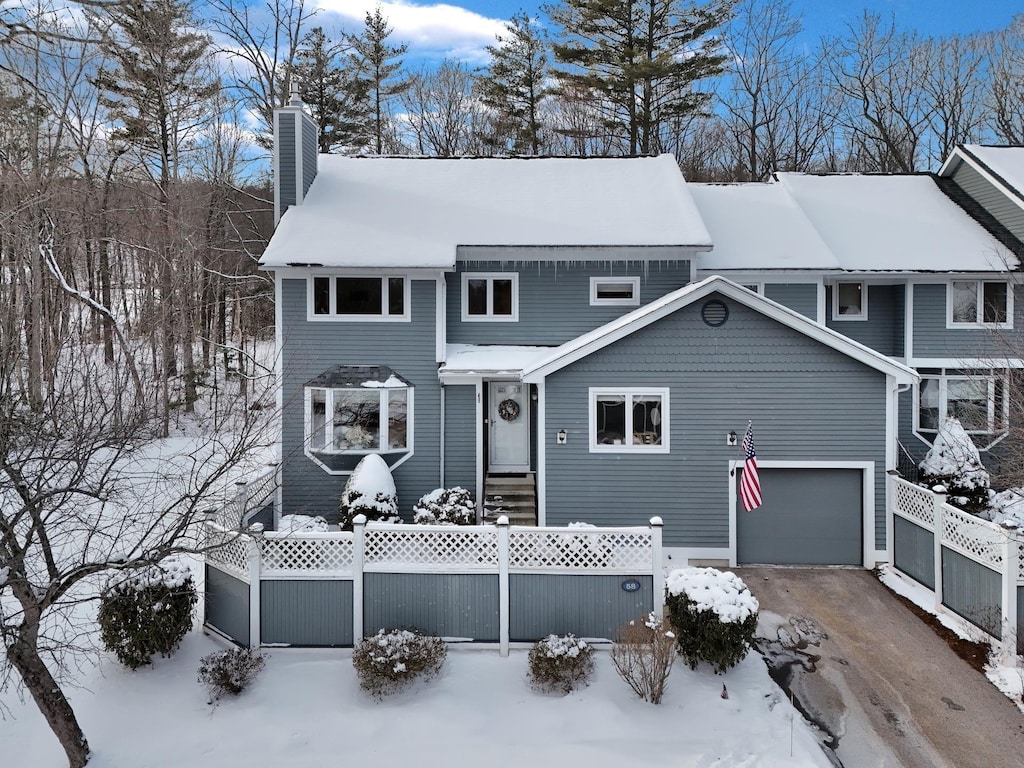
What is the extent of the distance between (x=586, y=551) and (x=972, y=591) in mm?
5822

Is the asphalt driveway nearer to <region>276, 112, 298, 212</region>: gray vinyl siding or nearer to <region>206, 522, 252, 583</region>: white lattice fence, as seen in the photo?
<region>206, 522, 252, 583</region>: white lattice fence

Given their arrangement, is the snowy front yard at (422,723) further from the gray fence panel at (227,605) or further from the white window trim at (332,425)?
the white window trim at (332,425)

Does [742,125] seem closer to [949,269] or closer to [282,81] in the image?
[949,269]

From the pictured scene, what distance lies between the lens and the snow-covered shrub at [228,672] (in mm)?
8258

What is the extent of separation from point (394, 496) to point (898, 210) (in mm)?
15167

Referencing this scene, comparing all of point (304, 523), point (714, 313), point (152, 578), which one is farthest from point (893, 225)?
point (152, 578)

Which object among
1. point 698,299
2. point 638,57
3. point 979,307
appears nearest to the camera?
point 698,299

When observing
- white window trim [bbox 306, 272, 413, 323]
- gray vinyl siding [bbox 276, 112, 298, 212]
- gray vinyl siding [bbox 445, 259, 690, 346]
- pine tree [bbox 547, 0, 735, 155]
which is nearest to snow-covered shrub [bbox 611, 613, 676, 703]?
gray vinyl siding [bbox 445, 259, 690, 346]

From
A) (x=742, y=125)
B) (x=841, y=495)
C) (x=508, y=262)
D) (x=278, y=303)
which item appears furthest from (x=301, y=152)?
(x=742, y=125)

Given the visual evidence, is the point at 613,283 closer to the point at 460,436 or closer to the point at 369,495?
the point at 460,436

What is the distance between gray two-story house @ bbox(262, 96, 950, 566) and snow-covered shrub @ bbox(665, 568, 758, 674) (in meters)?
3.86

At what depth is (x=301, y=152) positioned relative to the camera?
15875mm

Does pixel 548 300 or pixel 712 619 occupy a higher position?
pixel 548 300

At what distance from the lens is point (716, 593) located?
855 cm
